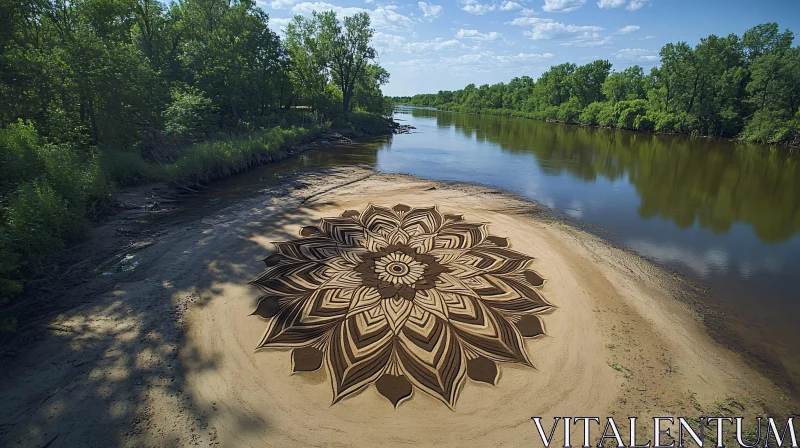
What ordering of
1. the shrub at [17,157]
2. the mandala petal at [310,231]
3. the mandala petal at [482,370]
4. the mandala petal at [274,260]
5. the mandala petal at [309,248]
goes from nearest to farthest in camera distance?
the mandala petal at [482,370] → the shrub at [17,157] → the mandala petal at [274,260] → the mandala petal at [309,248] → the mandala petal at [310,231]

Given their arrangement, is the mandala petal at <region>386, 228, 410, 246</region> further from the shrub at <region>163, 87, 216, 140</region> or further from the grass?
the shrub at <region>163, 87, 216, 140</region>

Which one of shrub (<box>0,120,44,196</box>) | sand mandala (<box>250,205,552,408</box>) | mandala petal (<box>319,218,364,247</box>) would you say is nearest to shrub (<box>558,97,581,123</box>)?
sand mandala (<box>250,205,552,408</box>)

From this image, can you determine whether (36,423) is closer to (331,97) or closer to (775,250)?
(775,250)

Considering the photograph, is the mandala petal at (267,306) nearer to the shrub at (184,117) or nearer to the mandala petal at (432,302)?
the mandala petal at (432,302)

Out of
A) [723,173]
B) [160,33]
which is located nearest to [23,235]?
[160,33]

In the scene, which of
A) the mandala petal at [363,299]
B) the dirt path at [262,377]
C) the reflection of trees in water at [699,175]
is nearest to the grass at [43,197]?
the dirt path at [262,377]

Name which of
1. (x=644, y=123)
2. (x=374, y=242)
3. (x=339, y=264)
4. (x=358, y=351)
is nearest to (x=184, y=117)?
(x=374, y=242)

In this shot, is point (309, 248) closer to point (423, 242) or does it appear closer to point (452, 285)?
point (423, 242)
